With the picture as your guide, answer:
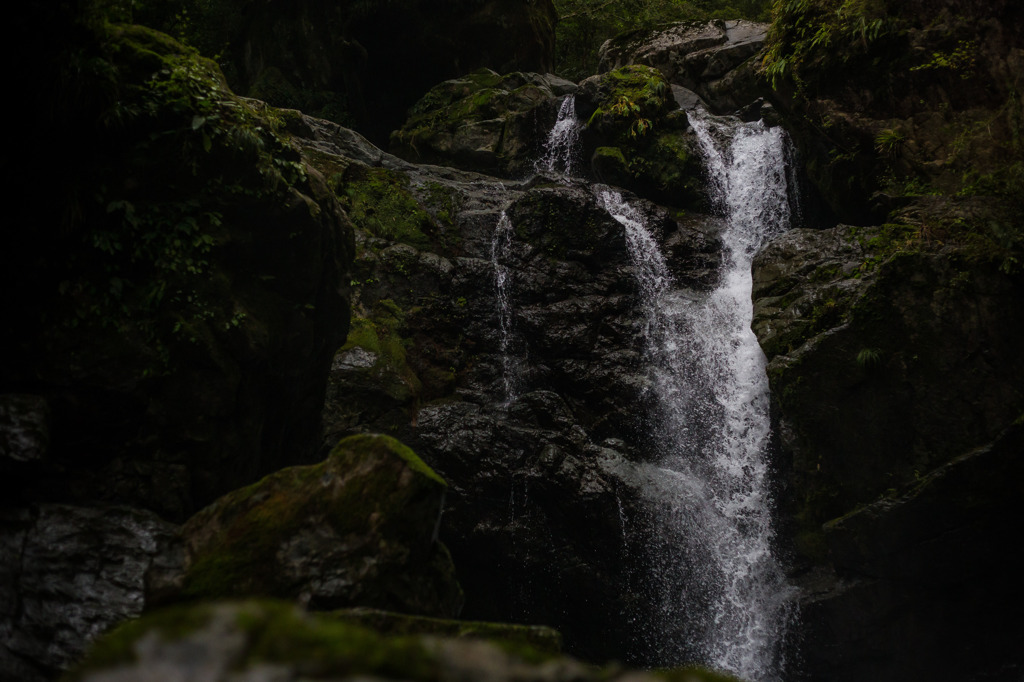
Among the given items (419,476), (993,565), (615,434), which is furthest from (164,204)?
(993,565)

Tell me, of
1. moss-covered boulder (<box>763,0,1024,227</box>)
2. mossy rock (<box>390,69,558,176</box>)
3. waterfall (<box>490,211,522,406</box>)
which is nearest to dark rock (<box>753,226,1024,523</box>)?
moss-covered boulder (<box>763,0,1024,227</box>)

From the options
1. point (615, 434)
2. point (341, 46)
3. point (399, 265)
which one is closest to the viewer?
point (615, 434)

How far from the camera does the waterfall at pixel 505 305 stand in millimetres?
11404

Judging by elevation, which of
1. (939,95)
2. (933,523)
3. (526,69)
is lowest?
(933,523)

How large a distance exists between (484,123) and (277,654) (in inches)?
658

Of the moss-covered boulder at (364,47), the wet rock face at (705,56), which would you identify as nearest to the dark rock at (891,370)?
the wet rock face at (705,56)

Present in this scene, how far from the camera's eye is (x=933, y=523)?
814cm

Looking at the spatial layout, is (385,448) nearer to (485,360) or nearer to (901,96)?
(485,360)

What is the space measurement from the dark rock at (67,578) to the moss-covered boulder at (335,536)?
349mm

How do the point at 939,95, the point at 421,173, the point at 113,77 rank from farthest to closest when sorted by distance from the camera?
the point at 421,173 → the point at 939,95 → the point at 113,77

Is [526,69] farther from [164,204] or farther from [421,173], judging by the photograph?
[164,204]

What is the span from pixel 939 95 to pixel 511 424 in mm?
8901

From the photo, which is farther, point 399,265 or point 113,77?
point 399,265

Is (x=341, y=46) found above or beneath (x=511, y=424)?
above
